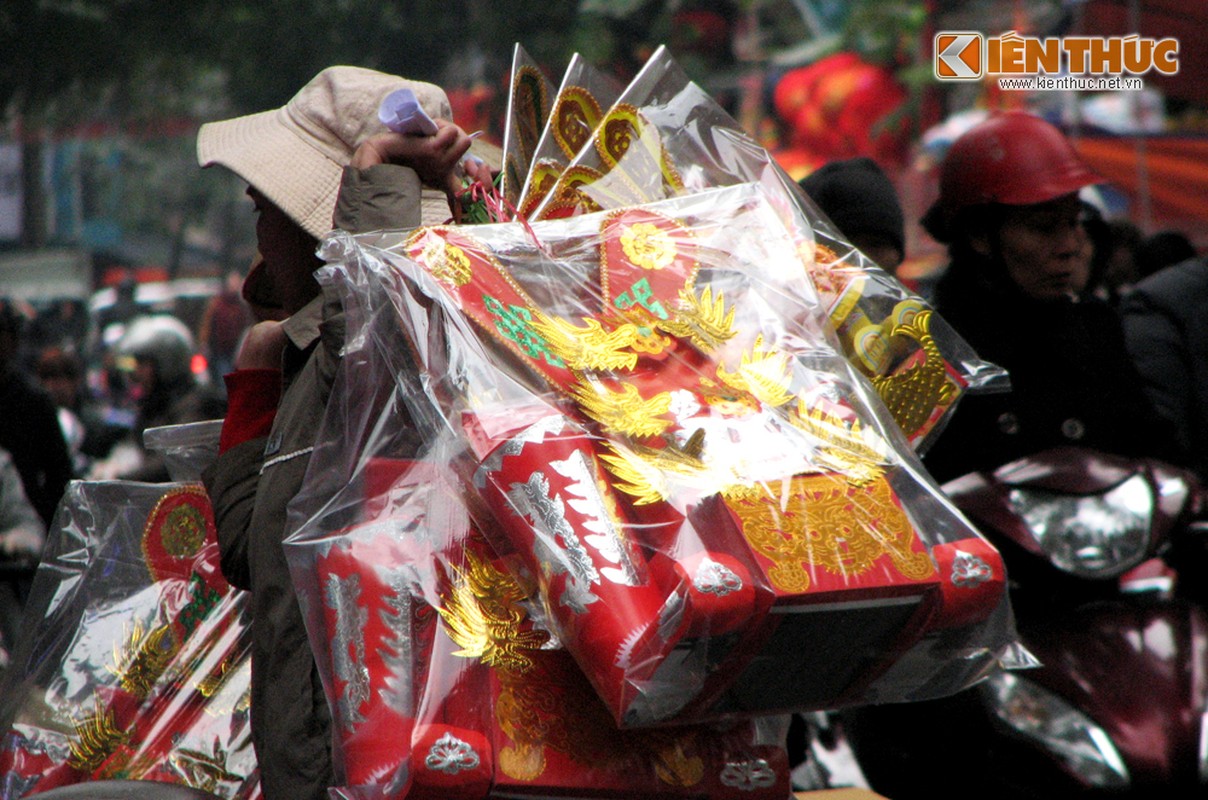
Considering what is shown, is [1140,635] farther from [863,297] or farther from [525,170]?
[525,170]

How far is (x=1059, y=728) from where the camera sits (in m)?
2.84

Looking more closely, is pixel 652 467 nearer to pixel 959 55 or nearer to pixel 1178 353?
pixel 1178 353

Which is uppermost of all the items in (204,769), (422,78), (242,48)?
(204,769)

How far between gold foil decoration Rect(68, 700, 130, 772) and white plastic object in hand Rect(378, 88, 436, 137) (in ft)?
3.47

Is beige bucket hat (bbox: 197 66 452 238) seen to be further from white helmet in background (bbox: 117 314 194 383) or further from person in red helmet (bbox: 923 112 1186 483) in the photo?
white helmet in background (bbox: 117 314 194 383)

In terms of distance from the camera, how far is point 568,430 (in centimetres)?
171

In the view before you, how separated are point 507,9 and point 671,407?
9.49 meters

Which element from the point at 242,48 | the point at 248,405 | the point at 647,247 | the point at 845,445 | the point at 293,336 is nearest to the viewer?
the point at 845,445

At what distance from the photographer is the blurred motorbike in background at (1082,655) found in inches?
109

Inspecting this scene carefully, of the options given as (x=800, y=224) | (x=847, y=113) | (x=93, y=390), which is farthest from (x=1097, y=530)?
(x=93, y=390)

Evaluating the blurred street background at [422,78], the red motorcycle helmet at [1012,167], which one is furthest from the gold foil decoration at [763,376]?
the blurred street background at [422,78]

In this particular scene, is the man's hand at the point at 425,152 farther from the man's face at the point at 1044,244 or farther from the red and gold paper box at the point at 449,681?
the man's face at the point at 1044,244

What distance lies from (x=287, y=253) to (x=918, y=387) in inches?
38.9

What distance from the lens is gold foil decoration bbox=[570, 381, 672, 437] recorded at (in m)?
1.71
